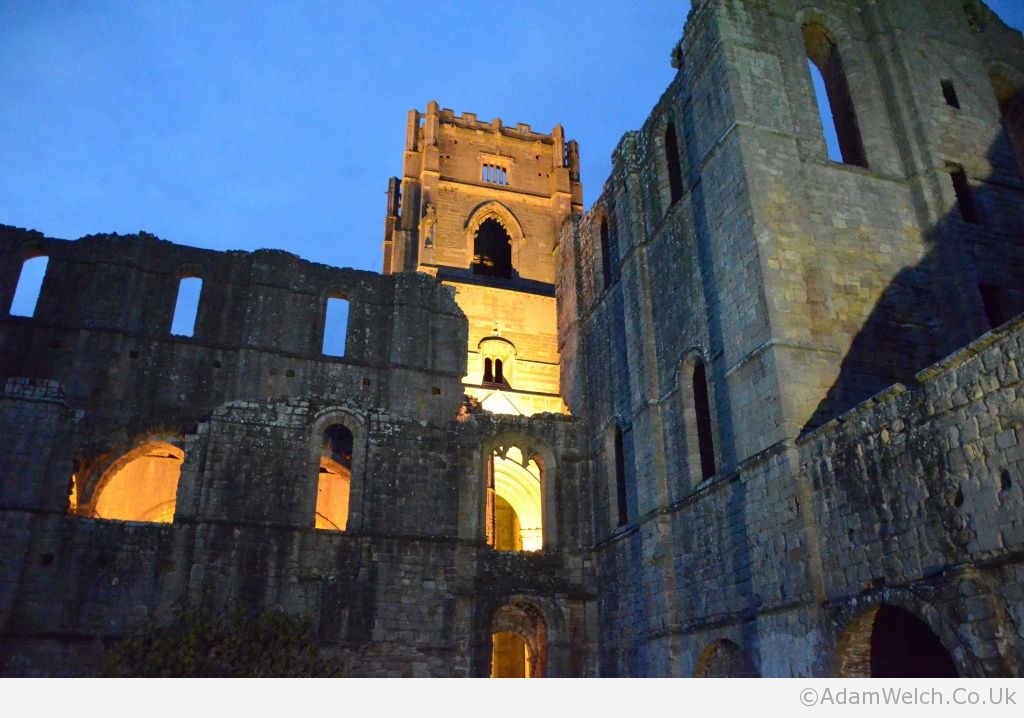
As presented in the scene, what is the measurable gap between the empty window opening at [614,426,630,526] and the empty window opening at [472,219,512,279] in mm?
11549

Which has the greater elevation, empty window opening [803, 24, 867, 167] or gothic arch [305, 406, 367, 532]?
empty window opening [803, 24, 867, 167]

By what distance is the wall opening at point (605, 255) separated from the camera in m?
Result: 20.1

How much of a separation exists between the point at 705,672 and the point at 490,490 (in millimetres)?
9983

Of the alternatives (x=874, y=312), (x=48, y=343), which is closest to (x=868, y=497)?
(x=874, y=312)

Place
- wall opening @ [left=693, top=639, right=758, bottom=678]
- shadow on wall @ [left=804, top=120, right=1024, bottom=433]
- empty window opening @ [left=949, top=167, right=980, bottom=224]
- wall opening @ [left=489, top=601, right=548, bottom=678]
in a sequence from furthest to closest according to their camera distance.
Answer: wall opening @ [left=489, top=601, right=548, bottom=678] → empty window opening @ [left=949, top=167, right=980, bottom=224] → shadow on wall @ [left=804, top=120, right=1024, bottom=433] → wall opening @ [left=693, top=639, right=758, bottom=678]

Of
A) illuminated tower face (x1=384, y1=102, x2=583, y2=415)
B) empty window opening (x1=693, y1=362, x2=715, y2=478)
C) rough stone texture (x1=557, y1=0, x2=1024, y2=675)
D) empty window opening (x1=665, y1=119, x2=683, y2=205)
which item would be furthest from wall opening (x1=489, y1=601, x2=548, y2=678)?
empty window opening (x1=665, y1=119, x2=683, y2=205)

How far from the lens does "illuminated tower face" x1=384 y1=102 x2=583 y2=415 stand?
24703 millimetres

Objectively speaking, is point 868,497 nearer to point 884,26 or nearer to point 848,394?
point 848,394

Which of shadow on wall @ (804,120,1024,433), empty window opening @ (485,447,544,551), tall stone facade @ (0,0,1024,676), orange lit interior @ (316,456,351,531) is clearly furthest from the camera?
empty window opening @ (485,447,544,551)

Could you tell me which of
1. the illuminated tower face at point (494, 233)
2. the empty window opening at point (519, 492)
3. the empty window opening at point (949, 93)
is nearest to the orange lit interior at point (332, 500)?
the empty window opening at point (519, 492)

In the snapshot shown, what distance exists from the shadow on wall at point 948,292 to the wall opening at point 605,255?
7.54m

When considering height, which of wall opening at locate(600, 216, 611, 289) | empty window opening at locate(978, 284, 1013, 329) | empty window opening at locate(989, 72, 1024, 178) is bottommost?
empty window opening at locate(978, 284, 1013, 329)

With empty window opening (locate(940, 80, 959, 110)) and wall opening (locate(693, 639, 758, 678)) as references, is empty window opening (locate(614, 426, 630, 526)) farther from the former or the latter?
empty window opening (locate(940, 80, 959, 110))

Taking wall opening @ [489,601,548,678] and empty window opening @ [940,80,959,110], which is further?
wall opening @ [489,601,548,678]
